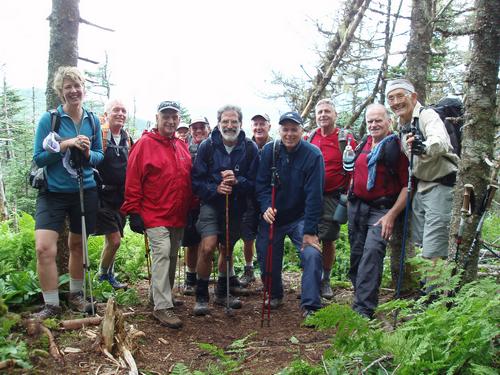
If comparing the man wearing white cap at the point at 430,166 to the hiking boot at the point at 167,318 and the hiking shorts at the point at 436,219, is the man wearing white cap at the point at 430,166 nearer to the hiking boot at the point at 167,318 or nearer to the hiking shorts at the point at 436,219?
the hiking shorts at the point at 436,219

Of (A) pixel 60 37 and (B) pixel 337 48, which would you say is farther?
(B) pixel 337 48

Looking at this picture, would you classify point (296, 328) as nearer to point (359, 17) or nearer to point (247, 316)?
point (247, 316)

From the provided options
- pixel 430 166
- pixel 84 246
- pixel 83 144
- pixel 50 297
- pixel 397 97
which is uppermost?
pixel 397 97

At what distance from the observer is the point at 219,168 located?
5.87 meters

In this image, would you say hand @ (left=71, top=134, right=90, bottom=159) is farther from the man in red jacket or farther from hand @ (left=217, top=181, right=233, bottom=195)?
hand @ (left=217, top=181, right=233, bottom=195)

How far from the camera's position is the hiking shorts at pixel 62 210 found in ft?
15.7

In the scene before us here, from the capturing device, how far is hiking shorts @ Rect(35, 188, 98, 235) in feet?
15.7

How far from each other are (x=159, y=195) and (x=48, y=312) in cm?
186

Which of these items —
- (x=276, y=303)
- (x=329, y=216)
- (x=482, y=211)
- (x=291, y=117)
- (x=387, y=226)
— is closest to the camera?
(x=482, y=211)

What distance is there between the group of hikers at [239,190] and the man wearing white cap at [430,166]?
13mm

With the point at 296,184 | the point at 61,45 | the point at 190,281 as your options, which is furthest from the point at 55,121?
the point at 190,281

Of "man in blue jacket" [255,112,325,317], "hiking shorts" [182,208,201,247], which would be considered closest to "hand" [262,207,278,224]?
"man in blue jacket" [255,112,325,317]

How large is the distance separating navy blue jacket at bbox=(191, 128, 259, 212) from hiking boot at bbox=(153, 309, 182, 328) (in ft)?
5.13

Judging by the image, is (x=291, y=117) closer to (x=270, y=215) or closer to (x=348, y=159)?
(x=348, y=159)
